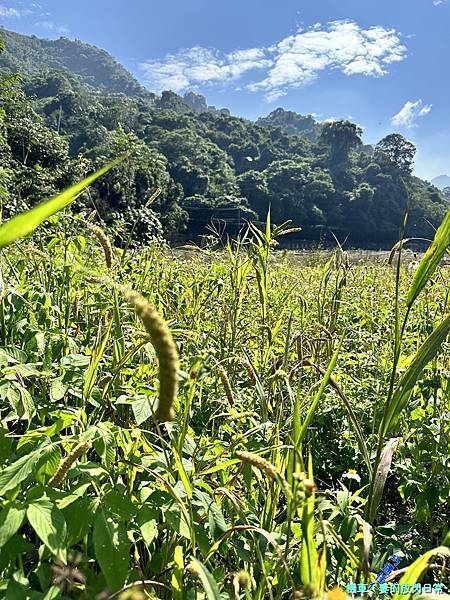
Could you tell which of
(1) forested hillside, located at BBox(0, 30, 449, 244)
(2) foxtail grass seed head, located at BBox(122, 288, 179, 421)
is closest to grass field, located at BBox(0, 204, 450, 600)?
(2) foxtail grass seed head, located at BBox(122, 288, 179, 421)

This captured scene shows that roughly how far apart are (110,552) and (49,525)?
12 centimetres

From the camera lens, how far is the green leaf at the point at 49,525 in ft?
2.24

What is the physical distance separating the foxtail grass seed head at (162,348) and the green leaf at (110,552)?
13.0 inches

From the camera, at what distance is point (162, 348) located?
508 millimetres

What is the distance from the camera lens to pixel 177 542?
98 centimetres

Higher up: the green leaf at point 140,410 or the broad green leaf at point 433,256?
the broad green leaf at point 433,256

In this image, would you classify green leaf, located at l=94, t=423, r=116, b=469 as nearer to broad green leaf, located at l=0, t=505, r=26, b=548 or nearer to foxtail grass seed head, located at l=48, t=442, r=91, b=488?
foxtail grass seed head, located at l=48, t=442, r=91, b=488

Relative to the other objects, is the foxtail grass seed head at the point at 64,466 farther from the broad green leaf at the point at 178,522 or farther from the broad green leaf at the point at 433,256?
the broad green leaf at the point at 433,256

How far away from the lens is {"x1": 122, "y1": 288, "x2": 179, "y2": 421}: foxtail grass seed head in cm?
49

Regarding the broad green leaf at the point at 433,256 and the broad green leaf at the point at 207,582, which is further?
the broad green leaf at the point at 433,256

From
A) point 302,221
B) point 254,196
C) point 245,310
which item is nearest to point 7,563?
point 245,310

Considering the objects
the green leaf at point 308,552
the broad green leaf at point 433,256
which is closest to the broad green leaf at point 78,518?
the green leaf at point 308,552

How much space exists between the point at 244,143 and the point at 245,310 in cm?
9327

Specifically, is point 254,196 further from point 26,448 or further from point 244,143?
point 26,448
